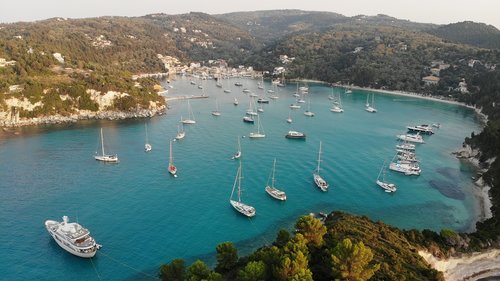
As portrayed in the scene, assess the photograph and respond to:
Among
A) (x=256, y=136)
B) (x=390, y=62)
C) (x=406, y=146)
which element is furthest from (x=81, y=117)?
(x=390, y=62)

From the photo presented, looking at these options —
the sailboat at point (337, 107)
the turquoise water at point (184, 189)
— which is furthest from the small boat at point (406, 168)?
the sailboat at point (337, 107)

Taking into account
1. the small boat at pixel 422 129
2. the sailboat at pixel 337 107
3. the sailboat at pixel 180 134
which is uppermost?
the sailboat at pixel 337 107

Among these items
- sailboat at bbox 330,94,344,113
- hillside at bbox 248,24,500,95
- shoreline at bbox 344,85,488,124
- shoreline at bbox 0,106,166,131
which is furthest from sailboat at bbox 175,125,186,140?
hillside at bbox 248,24,500,95

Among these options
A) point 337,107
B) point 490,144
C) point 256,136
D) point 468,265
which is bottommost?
point 468,265

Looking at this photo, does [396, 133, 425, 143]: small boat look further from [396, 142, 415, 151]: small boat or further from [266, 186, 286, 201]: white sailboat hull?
[266, 186, 286, 201]: white sailboat hull

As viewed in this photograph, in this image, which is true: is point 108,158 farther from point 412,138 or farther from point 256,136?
point 412,138

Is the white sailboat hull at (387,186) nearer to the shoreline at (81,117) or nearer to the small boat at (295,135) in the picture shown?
the small boat at (295,135)

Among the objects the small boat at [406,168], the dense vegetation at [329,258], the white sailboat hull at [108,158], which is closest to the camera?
the dense vegetation at [329,258]
